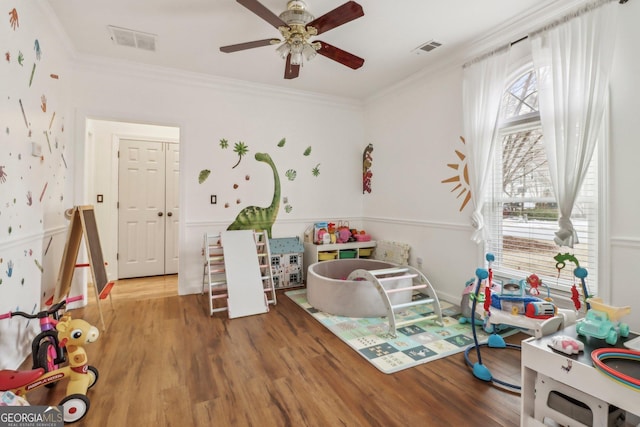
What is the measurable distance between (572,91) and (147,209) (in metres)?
5.32

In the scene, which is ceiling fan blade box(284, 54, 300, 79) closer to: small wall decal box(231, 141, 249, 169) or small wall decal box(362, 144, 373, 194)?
small wall decal box(231, 141, 249, 169)

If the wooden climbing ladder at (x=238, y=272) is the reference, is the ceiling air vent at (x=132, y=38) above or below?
above

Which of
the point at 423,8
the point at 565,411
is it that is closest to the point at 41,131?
the point at 423,8

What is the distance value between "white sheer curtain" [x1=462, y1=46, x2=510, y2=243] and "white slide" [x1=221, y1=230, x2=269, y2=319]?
7.73 feet

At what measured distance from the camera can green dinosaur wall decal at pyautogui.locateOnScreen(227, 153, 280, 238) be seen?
413 cm

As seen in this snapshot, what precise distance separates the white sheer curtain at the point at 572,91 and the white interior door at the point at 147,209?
492 centimetres

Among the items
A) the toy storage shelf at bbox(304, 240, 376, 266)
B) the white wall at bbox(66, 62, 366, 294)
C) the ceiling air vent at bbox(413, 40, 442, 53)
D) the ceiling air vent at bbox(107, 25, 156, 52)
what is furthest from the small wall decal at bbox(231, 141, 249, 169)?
the ceiling air vent at bbox(413, 40, 442, 53)

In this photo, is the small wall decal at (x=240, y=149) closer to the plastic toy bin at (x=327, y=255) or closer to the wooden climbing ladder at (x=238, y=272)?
the wooden climbing ladder at (x=238, y=272)

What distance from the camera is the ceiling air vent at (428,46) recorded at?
306 centimetres

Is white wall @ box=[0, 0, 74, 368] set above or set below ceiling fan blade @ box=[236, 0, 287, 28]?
below

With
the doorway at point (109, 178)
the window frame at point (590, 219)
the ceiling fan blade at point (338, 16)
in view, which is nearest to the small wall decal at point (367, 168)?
the window frame at point (590, 219)

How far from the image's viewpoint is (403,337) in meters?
2.60

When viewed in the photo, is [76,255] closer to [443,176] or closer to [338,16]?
[338,16]

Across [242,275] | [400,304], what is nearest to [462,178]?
[400,304]
